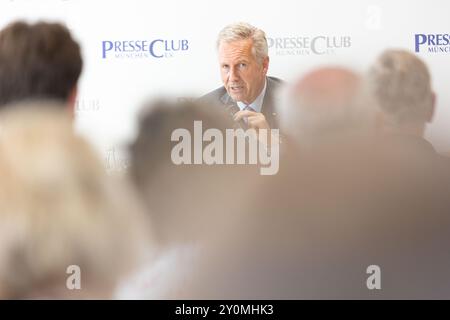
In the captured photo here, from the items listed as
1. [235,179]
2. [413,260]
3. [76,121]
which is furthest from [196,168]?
[413,260]

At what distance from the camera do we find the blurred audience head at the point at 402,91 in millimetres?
2455

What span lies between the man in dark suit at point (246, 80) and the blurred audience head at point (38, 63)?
0.55 meters

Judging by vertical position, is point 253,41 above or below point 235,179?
above

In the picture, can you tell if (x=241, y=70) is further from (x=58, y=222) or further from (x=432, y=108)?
(x=58, y=222)

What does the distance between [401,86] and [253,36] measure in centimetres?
64

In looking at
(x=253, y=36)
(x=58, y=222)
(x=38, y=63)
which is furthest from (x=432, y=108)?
(x=58, y=222)

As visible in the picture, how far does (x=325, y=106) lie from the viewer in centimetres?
247

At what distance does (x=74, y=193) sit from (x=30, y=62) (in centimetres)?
125

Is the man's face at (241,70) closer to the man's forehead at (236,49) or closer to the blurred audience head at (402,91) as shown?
the man's forehead at (236,49)

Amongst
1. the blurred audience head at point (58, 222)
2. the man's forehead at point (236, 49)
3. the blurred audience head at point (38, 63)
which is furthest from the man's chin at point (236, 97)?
the blurred audience head at point (58, 222)

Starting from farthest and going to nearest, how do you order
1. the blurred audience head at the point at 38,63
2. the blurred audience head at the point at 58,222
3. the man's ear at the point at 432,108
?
the man's ear at the point at 432,108, the blurred audience head at the point at 38,63, the blurred audience head at the point at 58,222

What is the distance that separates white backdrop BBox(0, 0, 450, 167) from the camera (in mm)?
A: 2471

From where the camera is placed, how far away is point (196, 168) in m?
2.48
